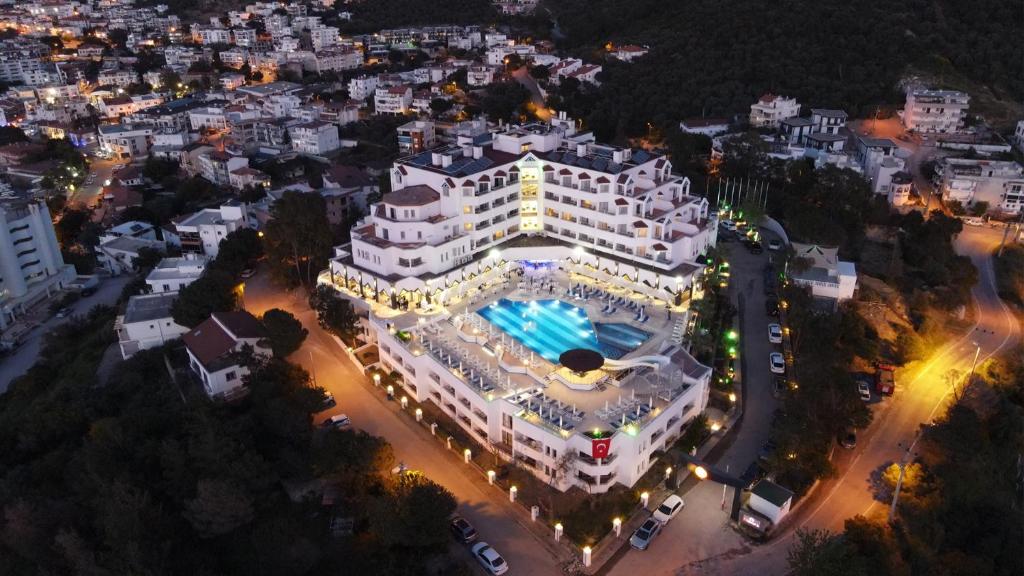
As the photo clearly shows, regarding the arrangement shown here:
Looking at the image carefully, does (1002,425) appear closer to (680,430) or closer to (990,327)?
(990,327)

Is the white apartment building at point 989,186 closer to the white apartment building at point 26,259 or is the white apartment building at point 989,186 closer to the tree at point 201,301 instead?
the tree at point 201,301

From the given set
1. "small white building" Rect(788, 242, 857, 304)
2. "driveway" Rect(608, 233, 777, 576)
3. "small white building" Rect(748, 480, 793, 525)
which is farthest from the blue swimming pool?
"small white building" Rect(788, 242, 857, 304)

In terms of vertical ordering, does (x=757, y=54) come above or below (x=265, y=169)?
above

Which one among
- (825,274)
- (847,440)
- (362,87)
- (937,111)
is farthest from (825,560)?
(362,87)

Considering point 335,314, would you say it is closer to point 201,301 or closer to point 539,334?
point 201,301

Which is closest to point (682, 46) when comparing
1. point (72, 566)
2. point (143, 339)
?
point (143, 339)

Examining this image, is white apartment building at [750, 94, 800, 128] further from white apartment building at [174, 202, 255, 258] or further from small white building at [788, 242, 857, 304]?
white apartment building at [174, 202, 255, 258]
